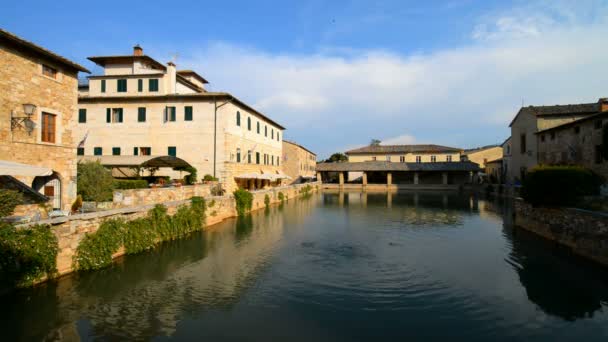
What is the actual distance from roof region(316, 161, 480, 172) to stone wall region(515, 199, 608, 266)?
106ft

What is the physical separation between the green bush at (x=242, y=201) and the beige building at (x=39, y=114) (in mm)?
9720

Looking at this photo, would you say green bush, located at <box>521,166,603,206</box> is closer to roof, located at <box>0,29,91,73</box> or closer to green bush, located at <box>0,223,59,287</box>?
green bush, located at <box>0,223,59,287</box>

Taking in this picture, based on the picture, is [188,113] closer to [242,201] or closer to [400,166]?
[242,201]

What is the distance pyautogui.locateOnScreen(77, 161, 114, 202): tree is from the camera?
45.3ft

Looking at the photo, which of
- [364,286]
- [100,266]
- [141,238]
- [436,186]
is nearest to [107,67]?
[141,238]

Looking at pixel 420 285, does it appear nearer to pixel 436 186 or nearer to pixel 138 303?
pixel 138 303

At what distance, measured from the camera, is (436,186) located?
4625cm

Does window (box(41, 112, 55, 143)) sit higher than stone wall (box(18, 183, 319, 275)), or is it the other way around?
window (box(41, 112, 55, 143))

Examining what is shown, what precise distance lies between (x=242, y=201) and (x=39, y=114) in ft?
40.2

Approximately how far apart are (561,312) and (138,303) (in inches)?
401

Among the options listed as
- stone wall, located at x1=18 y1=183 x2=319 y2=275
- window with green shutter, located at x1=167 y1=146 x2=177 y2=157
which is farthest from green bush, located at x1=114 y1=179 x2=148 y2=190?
window with green shutter, located at x1=167 y1=146 x2=177 y2=157

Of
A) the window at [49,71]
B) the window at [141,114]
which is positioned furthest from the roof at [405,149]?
the window at [49,71]

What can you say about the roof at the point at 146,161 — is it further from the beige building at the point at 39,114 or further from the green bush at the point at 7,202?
the green bush at the point at 7,202

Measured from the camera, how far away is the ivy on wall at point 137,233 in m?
10.0
